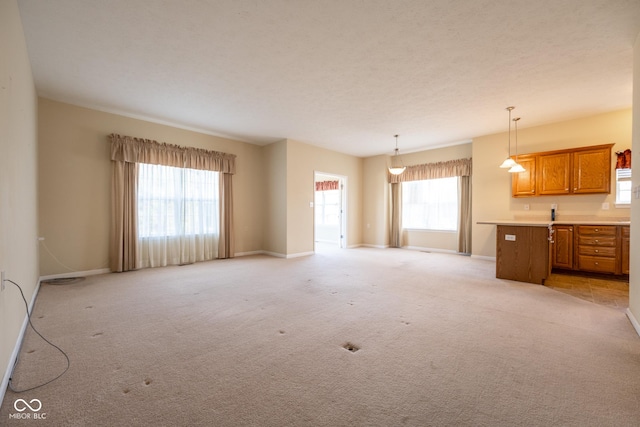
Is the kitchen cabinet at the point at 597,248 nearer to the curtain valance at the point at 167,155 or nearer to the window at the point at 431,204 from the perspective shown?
the window at the point at 431,204

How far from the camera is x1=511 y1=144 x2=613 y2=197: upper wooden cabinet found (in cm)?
474

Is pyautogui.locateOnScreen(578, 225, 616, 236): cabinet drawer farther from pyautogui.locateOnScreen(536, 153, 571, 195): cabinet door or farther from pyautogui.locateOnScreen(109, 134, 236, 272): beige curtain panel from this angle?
pyautogui.locateOnScreen(109, 134, 236, 272): beige curtain panel

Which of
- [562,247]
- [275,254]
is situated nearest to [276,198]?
[275,254]

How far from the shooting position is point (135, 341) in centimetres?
225

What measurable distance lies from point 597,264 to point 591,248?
26 centimetres

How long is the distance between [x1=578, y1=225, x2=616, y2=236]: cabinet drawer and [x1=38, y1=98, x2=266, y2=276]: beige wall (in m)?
7.80

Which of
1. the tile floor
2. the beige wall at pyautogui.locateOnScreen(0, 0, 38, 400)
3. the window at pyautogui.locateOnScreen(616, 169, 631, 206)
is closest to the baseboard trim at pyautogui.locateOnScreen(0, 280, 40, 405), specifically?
the beige wall at pyautogui.locateOnScreen(0, 0, 38, 400)

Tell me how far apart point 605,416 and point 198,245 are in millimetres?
5978

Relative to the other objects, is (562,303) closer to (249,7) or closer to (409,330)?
(409,330)

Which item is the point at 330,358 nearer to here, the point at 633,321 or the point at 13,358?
the point at 13,358

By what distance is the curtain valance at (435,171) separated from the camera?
22.0 feet

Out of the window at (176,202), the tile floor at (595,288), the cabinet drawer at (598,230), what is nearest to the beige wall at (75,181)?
the window at (176,202)

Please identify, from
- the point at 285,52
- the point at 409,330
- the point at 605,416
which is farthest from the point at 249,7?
the point at 605,416

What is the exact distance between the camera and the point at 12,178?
2150mm
